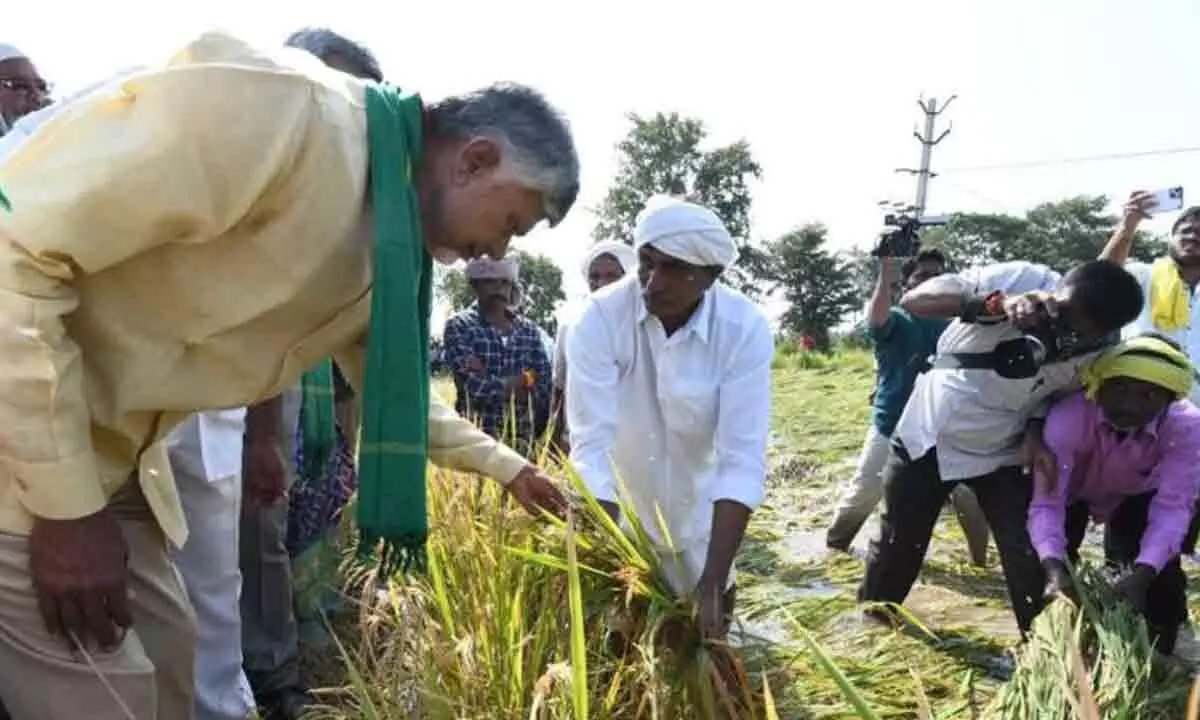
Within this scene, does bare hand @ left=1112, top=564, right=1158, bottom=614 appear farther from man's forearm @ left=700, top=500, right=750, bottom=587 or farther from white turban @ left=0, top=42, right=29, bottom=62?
white turban @ left=0, top=42, right=29, bottom=62

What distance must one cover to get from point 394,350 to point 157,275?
335 millimetres

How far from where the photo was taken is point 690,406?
294cm

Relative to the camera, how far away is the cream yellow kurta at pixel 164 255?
1389 mm

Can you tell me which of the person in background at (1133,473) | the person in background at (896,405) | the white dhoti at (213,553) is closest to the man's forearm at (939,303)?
the person in background at (1133,473)

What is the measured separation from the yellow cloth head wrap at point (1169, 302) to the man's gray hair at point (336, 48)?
328cm

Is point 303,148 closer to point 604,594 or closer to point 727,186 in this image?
point 604,594

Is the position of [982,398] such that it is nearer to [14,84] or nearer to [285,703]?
[285,703]

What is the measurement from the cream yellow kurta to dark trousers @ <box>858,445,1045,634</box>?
2.43m

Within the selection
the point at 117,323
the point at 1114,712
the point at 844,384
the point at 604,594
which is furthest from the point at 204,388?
the point at 844,384

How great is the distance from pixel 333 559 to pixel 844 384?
32.1 feet

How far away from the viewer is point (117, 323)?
5.13 feet

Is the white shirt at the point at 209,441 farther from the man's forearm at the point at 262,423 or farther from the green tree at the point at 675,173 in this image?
the green tree at the point at 675,173

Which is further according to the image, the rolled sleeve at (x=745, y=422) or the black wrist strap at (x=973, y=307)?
the black wrist strap at (x=973, y=307)

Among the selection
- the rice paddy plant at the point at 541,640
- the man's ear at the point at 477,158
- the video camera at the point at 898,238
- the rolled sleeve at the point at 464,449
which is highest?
the man's ear at the point at 477,158
